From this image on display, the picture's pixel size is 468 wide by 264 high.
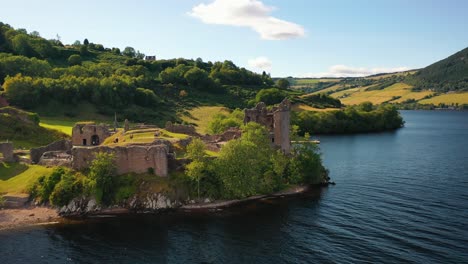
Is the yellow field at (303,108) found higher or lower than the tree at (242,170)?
higher

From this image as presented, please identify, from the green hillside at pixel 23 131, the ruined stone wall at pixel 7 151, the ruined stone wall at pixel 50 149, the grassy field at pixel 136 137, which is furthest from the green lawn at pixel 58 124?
the ruined stone wall at pixel 7 151

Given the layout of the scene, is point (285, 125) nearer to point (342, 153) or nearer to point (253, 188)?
point (253, 188)

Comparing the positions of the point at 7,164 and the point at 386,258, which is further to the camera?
the point at 7,164

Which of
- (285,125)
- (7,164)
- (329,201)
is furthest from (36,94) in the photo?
(329,201)

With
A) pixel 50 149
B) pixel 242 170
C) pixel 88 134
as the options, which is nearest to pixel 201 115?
Result: pixel 88 134

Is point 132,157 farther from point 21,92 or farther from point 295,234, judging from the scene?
point 21,92

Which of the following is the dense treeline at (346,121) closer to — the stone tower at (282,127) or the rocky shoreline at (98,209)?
the stone tower at (282,127)
